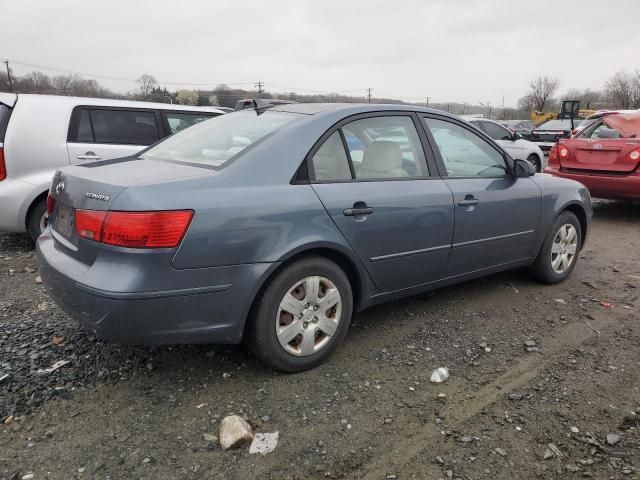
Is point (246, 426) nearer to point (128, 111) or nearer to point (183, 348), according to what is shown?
point (183, 348)

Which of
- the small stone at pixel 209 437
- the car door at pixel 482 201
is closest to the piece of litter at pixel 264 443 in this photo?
the small stone at pixel 209 437

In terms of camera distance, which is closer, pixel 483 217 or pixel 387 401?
pixel 387 401

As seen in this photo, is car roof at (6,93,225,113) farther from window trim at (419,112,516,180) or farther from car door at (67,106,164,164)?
window trim at (419,112,516,180)

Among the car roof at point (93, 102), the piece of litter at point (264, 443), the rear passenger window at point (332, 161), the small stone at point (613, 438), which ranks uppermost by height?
the car roof at point (93, 102)

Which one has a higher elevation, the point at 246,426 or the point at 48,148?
the point at 48,148

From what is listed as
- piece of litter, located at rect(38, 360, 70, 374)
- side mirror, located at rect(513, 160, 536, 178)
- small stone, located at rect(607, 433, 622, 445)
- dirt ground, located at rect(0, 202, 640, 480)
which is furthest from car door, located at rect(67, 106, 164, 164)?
small stone, located at rect(607, 433, 622, 445)

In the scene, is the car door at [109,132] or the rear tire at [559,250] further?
the car door at [109,132]

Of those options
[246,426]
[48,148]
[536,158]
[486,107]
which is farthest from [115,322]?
[486,107]

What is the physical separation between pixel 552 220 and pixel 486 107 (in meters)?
39.8

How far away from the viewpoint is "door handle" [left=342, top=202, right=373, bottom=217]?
3018 millimetres

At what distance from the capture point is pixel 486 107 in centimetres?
4112

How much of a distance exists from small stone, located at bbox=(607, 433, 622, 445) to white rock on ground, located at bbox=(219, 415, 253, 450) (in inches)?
67.5

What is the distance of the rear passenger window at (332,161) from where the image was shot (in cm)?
302

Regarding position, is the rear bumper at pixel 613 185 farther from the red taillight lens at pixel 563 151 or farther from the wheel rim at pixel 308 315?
the wheel rim at pixel 308 315
